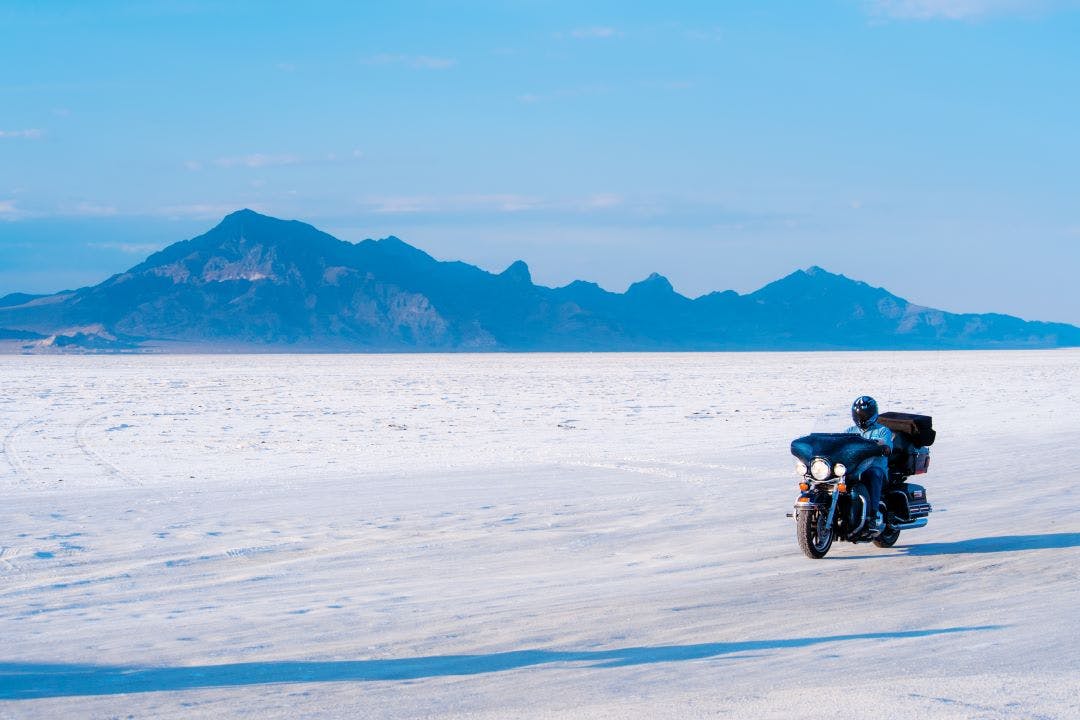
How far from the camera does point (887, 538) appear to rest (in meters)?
10.9

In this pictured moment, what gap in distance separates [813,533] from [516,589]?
247 cm

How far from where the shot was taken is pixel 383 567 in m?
9.97

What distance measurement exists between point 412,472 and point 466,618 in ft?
29.0

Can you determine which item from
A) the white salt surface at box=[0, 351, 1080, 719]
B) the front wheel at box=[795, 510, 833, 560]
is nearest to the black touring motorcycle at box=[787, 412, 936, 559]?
the front wheel at box=[795, 510, 833, 560]

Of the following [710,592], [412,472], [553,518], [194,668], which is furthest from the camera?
[412,472]

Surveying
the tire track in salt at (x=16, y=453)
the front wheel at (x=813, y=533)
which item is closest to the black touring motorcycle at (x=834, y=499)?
the front wheel at (x=813, y=533)

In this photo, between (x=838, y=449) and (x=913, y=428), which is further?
(x=913, y=428)

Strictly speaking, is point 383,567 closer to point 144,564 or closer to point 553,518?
point 144,564

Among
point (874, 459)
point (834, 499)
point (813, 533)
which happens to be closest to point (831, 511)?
point (834, 499)

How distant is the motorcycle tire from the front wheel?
2.71 ft

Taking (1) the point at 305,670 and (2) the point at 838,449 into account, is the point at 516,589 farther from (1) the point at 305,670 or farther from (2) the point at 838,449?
(2) the point at 838,449

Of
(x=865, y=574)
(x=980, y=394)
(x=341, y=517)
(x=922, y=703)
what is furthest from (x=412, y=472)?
(x=980, y=394)

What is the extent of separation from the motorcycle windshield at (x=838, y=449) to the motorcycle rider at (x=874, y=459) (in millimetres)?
117

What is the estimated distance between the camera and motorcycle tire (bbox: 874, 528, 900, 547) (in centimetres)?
1085
